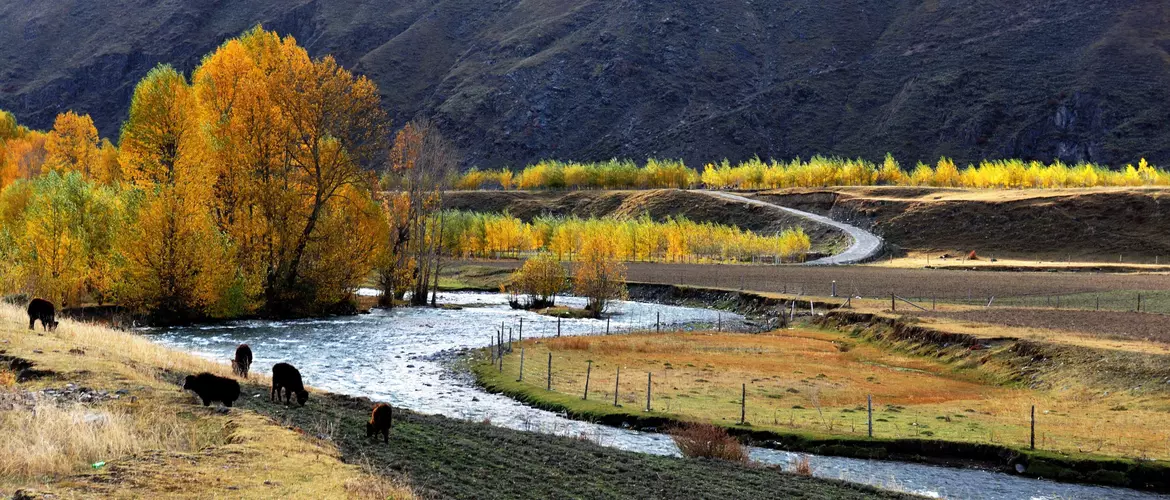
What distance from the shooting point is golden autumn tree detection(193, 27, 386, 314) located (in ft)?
197

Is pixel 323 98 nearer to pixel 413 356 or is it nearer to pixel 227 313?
pixel 227 313

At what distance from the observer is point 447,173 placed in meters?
75.5

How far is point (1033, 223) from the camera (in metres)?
138

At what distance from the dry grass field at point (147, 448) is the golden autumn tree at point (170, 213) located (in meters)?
33.0

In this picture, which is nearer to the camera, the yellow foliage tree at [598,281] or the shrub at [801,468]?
the shrub at [801,468]

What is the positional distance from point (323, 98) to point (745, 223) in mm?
118219

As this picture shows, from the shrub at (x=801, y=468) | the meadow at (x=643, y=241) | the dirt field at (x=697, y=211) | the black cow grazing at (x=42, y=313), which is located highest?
the dirt field at (x=697, y=211)

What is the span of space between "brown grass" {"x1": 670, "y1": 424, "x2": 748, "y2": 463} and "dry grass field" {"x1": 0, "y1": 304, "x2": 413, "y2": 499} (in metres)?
11.7

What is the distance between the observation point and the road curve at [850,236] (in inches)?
4884

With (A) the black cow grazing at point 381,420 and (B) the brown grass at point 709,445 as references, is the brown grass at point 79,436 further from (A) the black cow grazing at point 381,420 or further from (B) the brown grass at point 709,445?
(B) the brown grass at point 709,445

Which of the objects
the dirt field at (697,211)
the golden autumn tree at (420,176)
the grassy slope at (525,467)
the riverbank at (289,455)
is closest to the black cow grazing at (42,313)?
the riverbank at (289,455)

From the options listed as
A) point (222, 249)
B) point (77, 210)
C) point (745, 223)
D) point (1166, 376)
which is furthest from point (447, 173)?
point (745, 223)

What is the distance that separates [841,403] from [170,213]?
41029 millimetres

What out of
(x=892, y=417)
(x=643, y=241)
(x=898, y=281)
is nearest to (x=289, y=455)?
(x=892, y=417)
